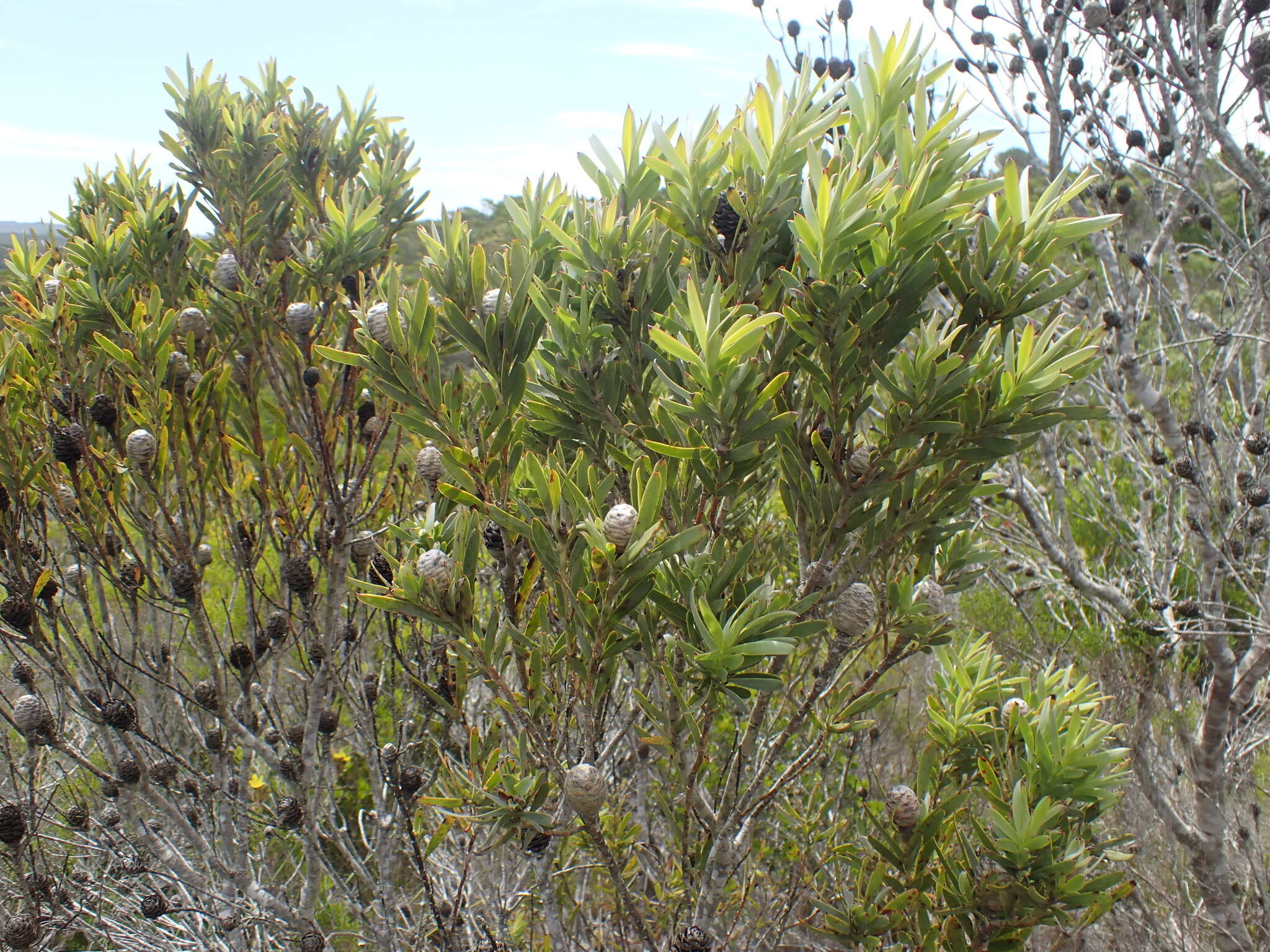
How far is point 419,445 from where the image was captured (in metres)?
2.24

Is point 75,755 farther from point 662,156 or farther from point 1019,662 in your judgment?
point 1019,662

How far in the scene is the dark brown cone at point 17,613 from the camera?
1.77 m

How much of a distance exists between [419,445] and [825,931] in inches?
60.4

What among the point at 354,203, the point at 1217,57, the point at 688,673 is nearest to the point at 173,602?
the point at 354,203

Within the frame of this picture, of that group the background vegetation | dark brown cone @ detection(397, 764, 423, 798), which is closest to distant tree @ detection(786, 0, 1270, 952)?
the background vegetation

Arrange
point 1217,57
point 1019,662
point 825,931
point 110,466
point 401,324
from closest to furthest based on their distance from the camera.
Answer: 1. point 401,324
2. point 825,931
3. point 110,466
4. point 1217,57
5. point 1019,662

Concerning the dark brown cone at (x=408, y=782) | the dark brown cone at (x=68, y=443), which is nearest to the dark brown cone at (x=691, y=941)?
the dark brown cone at (x=408, y=782)

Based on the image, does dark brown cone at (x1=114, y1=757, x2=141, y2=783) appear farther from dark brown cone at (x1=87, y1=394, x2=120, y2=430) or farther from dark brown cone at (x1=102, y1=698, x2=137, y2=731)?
dark brown cone at (x1=87, y1=394, x2=120, y2=430)

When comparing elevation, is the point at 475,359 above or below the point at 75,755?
above

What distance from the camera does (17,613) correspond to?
70.2 inches

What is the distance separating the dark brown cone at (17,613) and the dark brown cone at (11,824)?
44 centimetres

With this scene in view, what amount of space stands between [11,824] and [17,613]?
1.76 ft

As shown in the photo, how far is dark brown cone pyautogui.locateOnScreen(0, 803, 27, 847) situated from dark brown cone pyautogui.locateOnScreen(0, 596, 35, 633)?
1.43 feet

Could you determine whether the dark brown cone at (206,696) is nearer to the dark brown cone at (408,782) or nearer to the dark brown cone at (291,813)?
the dark brown cone at (291,813)
